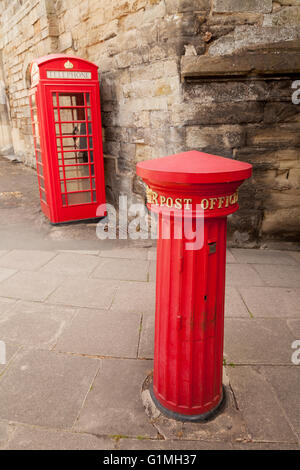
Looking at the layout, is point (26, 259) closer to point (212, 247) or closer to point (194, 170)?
point (212, 247)

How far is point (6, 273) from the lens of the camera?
3.82 meters

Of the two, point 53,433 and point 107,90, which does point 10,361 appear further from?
point 107,90

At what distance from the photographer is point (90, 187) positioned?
5660 millimetres

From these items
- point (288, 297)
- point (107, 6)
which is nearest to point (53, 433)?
point (288, 297)

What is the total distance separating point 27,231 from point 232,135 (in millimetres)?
3490

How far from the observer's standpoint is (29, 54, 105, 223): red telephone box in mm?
4891

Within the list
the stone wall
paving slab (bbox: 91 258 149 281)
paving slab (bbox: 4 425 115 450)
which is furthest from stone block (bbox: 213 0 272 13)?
paving slab (bbox: 4 425 115 450)

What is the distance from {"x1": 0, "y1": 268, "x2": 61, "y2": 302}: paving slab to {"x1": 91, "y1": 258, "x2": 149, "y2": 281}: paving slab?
1.63 feet

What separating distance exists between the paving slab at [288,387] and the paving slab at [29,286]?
2.18 meters

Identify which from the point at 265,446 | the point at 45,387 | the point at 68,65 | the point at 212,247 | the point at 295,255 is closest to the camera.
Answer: the point at 212,247

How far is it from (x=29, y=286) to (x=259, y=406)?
8.29 feet

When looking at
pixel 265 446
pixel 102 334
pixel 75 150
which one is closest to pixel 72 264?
pixel 102 334

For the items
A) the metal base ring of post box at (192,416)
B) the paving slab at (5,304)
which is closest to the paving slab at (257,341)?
the metal base ring of post box at (192,416)

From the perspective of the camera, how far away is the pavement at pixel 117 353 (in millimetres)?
1845
